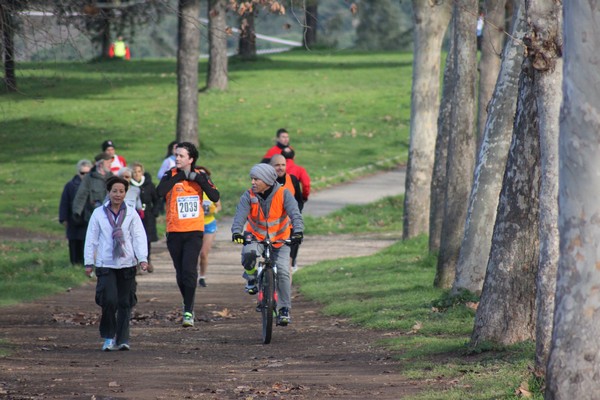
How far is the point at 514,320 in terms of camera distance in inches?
419

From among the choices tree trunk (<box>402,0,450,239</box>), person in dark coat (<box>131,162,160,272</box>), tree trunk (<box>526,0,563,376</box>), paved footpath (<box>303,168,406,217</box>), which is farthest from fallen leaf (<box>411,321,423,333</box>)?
paved footpath (<box>303,168,406,217</box>)

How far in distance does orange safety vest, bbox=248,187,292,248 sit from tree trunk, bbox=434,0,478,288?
2.94 meters

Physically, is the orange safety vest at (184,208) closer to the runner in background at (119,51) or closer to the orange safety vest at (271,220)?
the orange safety vest at (271,220)

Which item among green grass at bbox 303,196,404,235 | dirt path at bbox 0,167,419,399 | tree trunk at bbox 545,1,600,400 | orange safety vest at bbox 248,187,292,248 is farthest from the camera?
green grass at bbox 303,196,404,235

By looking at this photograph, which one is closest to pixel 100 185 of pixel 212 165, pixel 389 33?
pixel 212 165

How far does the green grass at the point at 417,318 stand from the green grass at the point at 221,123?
8526mm

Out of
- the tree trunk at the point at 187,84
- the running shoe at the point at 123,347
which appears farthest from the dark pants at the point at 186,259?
the tree trunk at the point at 187,84

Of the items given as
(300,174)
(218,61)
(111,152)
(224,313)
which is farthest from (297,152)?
(224,313)

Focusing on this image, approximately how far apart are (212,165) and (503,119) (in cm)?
2271

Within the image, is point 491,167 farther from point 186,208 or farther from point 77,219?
point 77,219

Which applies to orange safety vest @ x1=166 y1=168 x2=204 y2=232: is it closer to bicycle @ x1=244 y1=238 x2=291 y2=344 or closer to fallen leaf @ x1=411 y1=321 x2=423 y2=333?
bicycle @ x1=244 y1=238 x2=291 y2=344

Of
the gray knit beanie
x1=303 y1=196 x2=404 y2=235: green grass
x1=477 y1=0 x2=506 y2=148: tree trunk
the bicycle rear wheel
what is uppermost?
x1=477 y1=0 x2=506 y2=148: tree trunk

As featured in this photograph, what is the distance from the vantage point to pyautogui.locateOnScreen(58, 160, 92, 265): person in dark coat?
1942 cm

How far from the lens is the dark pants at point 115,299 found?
1212cm
